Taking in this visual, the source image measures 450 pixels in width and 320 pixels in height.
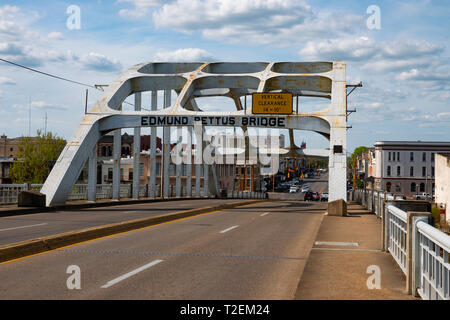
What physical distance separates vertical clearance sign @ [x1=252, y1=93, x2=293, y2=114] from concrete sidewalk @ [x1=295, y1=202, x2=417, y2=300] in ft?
46.3

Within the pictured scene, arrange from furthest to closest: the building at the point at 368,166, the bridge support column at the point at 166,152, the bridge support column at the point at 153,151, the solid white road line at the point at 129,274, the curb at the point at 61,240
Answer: the building at the point at 368,166 < the bridge support column at the point at 166,152 < the bridge support column at the point at 153,151 < the curb at the point at 61,240 < the solid white road line at the point at 129,274

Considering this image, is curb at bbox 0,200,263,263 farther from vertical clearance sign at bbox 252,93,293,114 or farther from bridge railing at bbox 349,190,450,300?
vertical clearance sign at bbox 252,93,293,114

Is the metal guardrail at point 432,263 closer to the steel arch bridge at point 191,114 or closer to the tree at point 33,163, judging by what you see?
the steel arch bridge at point 191,114

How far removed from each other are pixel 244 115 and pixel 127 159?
2243 inches

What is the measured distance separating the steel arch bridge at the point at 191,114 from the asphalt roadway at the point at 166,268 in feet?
39.2

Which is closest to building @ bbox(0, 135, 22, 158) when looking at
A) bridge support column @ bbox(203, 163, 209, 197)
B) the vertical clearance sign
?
bridge support column @ bbox(203, 163, 209, 197)

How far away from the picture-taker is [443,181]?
143 ft

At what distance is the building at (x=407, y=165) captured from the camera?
97938 millimetres

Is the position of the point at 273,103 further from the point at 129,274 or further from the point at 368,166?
the point at 368,166

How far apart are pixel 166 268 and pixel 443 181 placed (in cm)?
4031

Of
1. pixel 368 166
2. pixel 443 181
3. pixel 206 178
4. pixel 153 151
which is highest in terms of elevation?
pixel 368 166

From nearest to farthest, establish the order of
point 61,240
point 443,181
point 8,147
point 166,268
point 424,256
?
1. point 424,256
2. point 166,268
3. point 61,240
4. point 443,181
5. point 8,147
